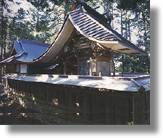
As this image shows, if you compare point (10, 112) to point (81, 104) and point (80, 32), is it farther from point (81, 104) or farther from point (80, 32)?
point (80, 32)

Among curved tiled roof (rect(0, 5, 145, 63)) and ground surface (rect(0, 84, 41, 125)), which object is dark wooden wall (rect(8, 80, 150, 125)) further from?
curved tiled roof (rect(0, 5, 145, 63))

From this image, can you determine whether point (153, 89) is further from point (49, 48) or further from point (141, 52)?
point (49, 48)

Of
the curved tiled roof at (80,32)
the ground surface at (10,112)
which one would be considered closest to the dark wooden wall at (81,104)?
the ground surface at (10,112)

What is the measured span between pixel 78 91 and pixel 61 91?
140 millimetres

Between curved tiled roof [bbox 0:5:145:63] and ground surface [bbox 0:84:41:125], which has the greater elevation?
curved tiled roof [bbox 0:5:145:63]

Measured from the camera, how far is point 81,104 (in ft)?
7.87

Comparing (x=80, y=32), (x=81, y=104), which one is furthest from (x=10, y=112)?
(x=80, y=32)

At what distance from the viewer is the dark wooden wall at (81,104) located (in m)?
2.30

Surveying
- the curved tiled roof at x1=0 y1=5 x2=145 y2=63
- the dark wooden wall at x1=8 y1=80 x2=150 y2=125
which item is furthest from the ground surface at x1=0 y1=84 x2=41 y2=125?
the curved tiled roof at x1=0 y1=5 x2=145 y2=63

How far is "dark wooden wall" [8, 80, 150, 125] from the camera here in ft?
7.55

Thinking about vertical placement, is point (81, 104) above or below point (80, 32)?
below

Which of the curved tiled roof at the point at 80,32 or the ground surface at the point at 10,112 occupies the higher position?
the curved tiled roof at the point at 80,32

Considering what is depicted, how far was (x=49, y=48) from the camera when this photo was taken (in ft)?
7.88

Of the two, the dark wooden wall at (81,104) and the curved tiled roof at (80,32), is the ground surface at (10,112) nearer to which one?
the dark wooden wall at (81,104)
